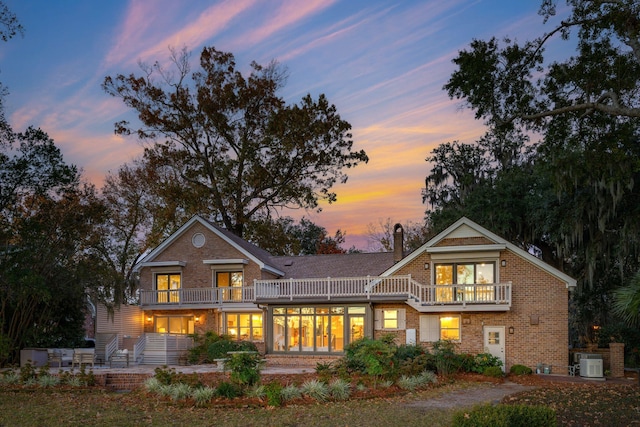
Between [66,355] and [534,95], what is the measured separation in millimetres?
19076

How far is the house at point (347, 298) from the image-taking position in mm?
24359

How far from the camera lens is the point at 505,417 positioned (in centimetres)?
833

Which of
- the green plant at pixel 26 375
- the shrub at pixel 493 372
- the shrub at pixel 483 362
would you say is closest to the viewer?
the green plant at pixel 26 375

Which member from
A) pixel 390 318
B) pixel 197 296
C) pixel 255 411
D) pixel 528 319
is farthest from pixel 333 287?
pixel 255 411

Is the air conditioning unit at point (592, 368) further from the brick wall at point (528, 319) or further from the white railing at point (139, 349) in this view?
the white railing at point (139, 349)

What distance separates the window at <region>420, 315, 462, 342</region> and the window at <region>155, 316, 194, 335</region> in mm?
11073

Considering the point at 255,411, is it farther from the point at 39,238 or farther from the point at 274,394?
the point at 39,238

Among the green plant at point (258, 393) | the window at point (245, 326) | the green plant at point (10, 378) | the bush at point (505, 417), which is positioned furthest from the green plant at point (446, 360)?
the green plant at point (10, 378)

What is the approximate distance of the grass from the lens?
492 inches

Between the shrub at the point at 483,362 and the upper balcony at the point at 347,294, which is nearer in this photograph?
the shrub at the point at 483,362

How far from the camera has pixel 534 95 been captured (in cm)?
2006

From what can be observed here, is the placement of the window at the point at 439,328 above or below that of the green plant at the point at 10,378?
above

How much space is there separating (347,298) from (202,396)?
12616mm

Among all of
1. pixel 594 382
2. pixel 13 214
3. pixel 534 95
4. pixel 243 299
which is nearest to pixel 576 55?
pixel 534 95
